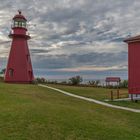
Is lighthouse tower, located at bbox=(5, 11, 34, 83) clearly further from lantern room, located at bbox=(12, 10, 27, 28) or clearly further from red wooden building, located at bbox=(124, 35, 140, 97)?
red wooden building, located at bbox=(124, 35, 140, 97)

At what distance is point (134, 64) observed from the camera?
26922 millimetres

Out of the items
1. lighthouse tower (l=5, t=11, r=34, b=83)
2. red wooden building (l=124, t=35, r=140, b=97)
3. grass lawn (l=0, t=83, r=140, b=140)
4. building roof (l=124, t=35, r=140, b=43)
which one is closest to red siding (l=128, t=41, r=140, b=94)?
red wooden building (l=124, t=35, r=140, b=97)

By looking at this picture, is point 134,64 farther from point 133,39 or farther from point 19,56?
point 19,56

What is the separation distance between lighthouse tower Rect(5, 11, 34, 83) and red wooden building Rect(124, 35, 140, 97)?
1469 cm

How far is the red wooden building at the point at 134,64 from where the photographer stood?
26.5 meters

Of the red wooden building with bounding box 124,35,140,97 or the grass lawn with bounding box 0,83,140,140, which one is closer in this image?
the grass lawn with bounding box 0,83,140,140

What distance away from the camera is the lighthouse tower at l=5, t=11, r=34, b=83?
37438 millimetres

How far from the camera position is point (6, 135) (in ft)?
36.1

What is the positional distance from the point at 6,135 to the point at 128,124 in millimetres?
5915

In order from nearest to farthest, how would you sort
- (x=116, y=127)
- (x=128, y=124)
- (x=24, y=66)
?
1. (x=116, y=127)
2. (x=128, y=124)
3. (x=24, y=66)

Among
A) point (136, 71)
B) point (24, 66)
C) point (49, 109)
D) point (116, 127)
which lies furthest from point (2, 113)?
point (24, 66)

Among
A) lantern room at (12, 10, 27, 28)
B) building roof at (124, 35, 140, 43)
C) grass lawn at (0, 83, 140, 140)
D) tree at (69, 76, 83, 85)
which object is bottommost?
grass lawn at (0, 83, 140, 140)

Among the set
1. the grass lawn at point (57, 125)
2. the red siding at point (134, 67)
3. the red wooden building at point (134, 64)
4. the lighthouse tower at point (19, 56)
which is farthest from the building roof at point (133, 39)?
the lighthouse tower at point (19, 56)

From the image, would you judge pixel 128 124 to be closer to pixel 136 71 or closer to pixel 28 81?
pixel 136 71
